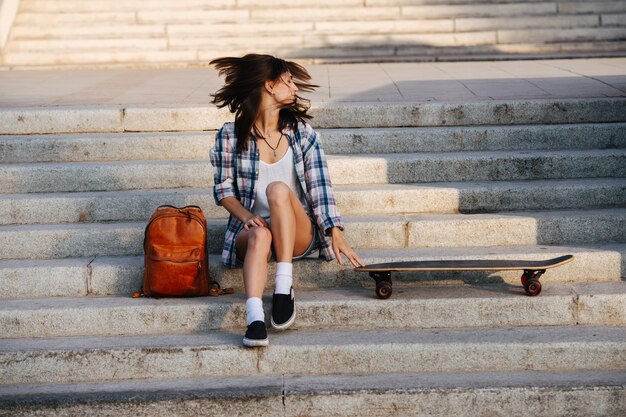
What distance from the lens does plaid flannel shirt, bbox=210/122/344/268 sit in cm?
534

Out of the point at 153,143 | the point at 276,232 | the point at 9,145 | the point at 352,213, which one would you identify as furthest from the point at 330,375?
the point at 9,145

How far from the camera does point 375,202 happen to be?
20.1 feet

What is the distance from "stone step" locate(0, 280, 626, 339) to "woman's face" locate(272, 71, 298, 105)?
44.7 inches

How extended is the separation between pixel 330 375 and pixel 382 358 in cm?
28

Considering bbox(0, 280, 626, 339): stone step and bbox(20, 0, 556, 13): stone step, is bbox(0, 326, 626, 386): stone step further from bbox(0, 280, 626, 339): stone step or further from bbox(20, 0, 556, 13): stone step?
bbox(20, 0, 556, 13): stone step

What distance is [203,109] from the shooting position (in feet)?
22.8

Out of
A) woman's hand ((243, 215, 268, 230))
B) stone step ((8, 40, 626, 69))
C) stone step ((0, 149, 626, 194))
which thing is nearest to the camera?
woman's hand ((243, 215, 268, 230))

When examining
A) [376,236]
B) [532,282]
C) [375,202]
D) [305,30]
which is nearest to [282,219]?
[376,236]

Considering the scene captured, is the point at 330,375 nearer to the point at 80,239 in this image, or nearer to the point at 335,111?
the point at 80,239

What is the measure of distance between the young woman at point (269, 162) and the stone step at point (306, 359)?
522mm

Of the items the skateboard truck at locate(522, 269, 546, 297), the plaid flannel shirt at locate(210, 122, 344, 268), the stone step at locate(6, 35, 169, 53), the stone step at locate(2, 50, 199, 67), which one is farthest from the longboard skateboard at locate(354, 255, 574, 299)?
the stone step at locate(6, 35, 169, 53)

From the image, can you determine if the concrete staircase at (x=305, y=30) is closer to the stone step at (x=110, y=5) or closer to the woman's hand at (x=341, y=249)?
the stone step at (x=110, y=5)

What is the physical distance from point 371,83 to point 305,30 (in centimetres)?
399

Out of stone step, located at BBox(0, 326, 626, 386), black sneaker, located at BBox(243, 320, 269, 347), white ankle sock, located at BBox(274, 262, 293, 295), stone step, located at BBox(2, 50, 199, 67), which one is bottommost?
stone step, located at BBox(0, 326, 626, 386)
